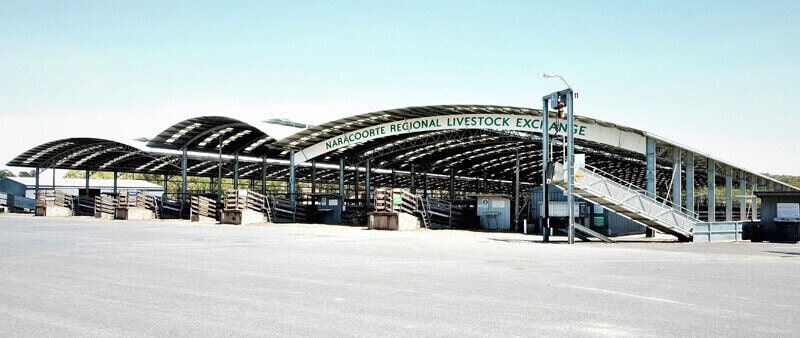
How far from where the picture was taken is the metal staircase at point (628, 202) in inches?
1030

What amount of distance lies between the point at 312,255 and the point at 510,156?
4171 cm

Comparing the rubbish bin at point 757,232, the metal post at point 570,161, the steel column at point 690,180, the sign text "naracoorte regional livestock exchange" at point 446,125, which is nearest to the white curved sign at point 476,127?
the sign text "naracoorte regional livestock exchange" at point 446,125

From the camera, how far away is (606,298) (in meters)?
9.77

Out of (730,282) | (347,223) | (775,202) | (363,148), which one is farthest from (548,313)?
(363,148)

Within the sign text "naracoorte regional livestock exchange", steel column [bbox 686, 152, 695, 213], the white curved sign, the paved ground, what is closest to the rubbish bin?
steel column [bbox 686, 152, 695, 213]

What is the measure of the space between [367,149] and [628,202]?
2404 centimetres

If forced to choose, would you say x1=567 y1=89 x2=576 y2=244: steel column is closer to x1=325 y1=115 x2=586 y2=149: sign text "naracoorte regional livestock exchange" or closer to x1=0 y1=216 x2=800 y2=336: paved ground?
x1=325 y1=115 x2=586 y2=149: sign text "naracoorte regional livestock exchange"

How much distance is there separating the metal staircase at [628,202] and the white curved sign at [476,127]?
2.23 meters

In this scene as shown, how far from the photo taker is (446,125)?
37.3 m

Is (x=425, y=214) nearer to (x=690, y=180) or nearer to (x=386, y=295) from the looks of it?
(x=690, y=180)

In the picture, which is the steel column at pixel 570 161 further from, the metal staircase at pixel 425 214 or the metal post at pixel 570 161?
the metal staircase at pixel 425 214

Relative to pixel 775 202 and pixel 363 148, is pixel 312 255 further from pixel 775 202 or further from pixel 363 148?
pixel 363 148

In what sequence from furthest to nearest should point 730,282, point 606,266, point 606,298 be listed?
point 606,266 → point 730,282 → point 606,298

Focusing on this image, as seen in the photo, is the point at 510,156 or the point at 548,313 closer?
the point at 548,313
